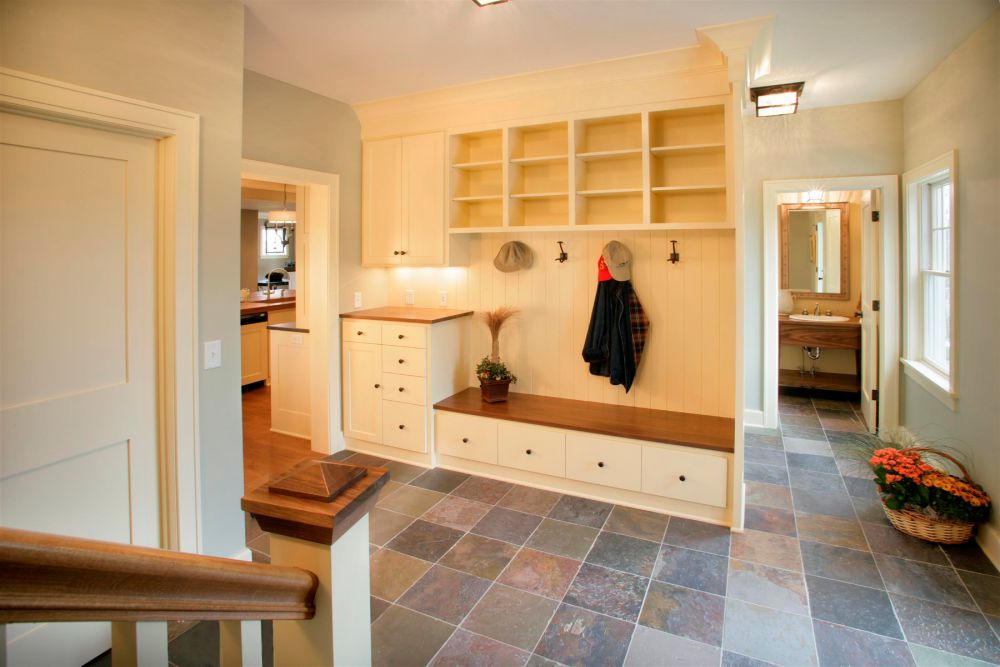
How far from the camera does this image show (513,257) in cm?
383

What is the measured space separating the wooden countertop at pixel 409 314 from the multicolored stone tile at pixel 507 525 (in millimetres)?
1335

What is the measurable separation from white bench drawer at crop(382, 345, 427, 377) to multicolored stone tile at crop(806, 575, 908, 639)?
2.50 m

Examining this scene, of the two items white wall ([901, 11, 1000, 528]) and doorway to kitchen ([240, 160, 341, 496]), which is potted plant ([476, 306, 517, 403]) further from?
white wall ([901, 11, 1000, 528])

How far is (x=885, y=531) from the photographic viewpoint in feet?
9.48

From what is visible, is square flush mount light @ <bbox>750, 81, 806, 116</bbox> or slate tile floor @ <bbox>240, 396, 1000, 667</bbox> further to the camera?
square flush mount light @ <bbox>750, 81, 806, 116</bbox>

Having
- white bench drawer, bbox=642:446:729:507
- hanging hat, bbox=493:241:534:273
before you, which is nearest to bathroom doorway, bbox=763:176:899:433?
white bench drawer, bbox=642:446:729:507

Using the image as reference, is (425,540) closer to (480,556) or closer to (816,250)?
(480,556)

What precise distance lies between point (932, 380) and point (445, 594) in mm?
3302

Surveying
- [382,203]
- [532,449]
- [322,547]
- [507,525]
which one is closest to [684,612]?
[507,525]

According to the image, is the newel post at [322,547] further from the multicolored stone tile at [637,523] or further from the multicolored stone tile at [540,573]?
the multicolored stone tile at [637,523]

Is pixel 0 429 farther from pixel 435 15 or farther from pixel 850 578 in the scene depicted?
pixel 850 578

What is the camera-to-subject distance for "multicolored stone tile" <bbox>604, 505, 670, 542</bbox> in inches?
113

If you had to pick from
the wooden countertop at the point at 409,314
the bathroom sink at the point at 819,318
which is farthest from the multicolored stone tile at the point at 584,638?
the bathroom sink at the point at 819,318

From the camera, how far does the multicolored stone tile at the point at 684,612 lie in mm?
2098
